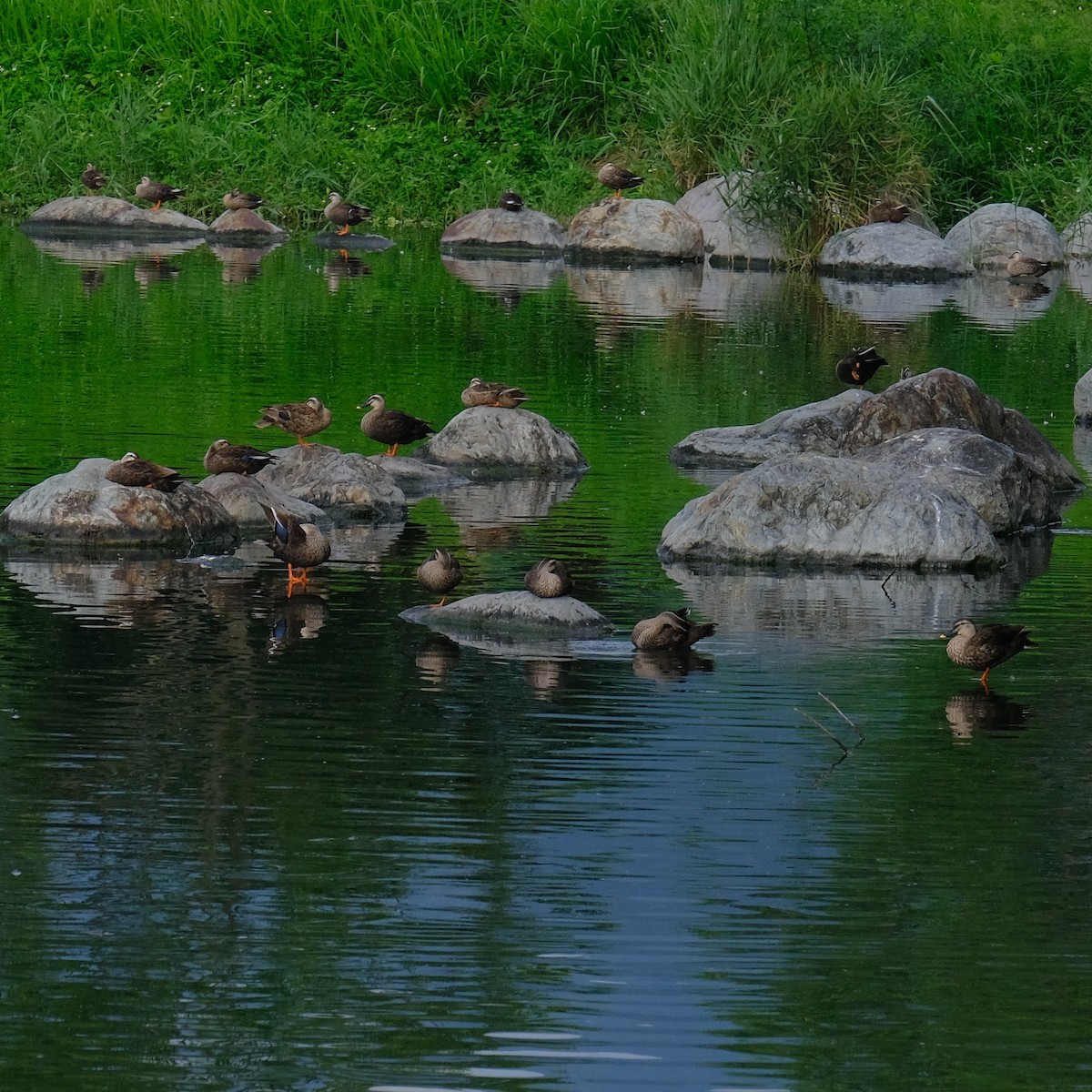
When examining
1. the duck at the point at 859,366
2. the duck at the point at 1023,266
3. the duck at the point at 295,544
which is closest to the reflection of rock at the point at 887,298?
the duck at the point at 1023,266

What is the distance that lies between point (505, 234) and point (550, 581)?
26.2 meters

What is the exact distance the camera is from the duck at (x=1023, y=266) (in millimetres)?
35781

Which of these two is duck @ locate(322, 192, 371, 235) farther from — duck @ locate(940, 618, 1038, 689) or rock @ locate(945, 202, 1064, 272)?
duck @ locate(940, 618, 1038, 689)

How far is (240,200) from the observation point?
1481 inches

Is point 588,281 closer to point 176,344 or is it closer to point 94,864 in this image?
point 176,344

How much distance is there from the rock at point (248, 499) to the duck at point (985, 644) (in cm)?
476

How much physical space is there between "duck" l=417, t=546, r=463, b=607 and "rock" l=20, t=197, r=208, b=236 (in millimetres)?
26698

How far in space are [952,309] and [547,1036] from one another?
25014 millimetres

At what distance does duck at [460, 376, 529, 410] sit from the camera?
18.0m

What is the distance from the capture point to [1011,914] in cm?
768

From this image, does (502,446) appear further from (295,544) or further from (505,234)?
(505,234)

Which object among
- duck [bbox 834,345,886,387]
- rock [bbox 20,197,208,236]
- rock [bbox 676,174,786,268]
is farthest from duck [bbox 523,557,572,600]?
rock [bbox 20,197,208,236]

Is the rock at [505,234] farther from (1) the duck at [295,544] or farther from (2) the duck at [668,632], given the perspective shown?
(2) the duck at [668,632]

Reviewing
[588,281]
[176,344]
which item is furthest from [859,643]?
[588,281]
